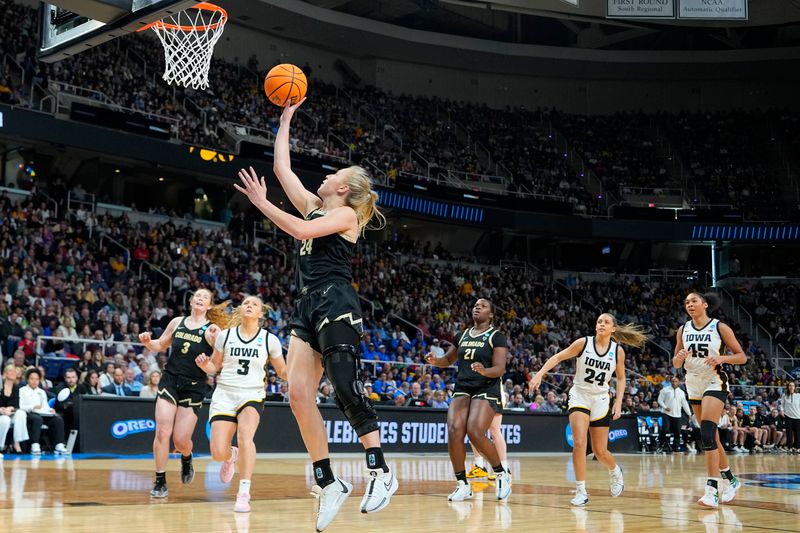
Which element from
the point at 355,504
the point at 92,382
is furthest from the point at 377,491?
the point at 92,382

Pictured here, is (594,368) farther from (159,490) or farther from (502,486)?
(159,490)

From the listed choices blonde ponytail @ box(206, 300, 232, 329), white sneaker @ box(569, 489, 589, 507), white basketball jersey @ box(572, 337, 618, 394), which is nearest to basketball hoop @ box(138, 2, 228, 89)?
blonde ponytail @ box(206, 300, 232, 329)

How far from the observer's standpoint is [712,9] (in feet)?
96.4

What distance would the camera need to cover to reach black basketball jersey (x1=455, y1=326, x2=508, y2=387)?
10.2 meters

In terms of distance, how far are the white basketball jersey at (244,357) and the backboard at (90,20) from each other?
10.6 feet

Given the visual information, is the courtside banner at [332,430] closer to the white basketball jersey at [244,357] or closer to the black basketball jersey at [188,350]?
the black basketball jersey at [188,350]

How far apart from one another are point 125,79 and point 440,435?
1586cm

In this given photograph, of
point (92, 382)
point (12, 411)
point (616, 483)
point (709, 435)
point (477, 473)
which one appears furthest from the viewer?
point (92, 382)

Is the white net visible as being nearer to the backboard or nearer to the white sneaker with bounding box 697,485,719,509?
the backboard

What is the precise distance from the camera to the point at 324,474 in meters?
5.60

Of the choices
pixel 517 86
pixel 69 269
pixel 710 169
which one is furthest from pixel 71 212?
pixel 710 169

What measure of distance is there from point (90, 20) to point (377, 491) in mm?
6352

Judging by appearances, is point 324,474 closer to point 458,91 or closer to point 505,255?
point 505,255

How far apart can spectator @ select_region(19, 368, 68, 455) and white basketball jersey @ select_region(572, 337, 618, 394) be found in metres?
9.63
